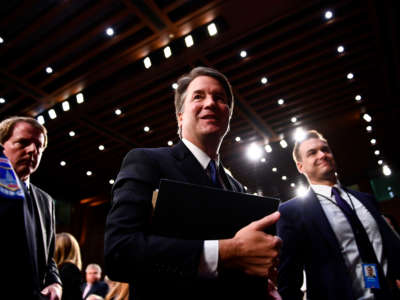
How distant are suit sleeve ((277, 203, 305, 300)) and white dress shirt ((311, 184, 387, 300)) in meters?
0.24

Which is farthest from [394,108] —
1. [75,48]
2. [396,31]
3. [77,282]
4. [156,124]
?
[77,282]

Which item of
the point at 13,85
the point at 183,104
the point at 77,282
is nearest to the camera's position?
the point at 183,104

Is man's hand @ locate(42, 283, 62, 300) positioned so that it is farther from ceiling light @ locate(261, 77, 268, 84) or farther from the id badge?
ceiling light @ locate(261, 77, 268, 84)

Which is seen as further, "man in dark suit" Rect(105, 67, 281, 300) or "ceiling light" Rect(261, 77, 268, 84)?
"ceiling light" Rect(261, 77, 268, 84)

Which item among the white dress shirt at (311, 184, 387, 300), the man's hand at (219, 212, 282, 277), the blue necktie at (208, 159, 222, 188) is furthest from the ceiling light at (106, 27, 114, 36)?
the man's hand at (219, 212, 282, 277)

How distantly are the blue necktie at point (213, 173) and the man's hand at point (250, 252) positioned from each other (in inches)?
13.3

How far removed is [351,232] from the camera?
1.82 metres

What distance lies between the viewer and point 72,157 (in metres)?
9.13

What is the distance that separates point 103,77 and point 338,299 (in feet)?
19.3

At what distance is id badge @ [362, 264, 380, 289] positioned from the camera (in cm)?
155

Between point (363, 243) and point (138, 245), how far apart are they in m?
1.53

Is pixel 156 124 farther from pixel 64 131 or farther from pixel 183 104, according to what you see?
pixel 183 104

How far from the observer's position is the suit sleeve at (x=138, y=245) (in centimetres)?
73

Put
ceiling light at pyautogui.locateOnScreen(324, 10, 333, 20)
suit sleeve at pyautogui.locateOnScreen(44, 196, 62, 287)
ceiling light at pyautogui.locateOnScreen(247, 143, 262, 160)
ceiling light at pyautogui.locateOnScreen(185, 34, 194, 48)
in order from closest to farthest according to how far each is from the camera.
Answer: suit sleeve at pyautogui.locateOnScreen(44, 196, 62, 287), ceiling light at pyautogui.locateOnScreen(324, 10, 333, 20), ceiling light at pyautogui.locateOnScreen(185, 34, 194, 48), ceiling light at pyautogui.locateOnScreen(247, 143, 262, 160)
